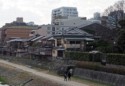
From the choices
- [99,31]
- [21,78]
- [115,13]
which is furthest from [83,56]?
[115,13]

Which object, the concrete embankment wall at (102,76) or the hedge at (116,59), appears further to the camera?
→ the hedge at (116,59)

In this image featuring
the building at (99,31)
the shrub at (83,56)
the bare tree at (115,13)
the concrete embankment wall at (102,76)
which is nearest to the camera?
the concrete embankment wall at (102,76)

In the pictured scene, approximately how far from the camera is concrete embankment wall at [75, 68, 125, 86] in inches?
1376

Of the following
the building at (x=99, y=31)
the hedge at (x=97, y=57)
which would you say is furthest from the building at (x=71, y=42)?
the hedge at (x=97, y=57)

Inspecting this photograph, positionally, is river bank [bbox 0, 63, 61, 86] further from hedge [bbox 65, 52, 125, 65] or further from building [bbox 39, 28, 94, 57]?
building [bbox 39, 28, 94, 57]

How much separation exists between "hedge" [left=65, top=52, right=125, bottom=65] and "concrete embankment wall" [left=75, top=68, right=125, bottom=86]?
2.81 meters

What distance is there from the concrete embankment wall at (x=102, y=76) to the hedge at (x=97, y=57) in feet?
9.22

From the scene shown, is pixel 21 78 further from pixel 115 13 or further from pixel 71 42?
pixel 115 13

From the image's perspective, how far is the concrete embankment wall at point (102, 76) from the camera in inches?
1376

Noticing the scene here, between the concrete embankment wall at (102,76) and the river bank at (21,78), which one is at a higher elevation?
the concrete embankment wall at (102,76)

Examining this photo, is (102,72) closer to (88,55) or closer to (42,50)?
(88,55)

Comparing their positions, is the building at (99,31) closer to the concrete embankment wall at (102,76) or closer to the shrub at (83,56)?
the shrub at (83,56)

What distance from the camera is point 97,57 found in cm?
4731

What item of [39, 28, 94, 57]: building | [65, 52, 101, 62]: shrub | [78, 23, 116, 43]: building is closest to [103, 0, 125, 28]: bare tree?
[78, 23, 116, 43]: building
